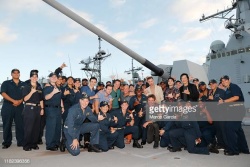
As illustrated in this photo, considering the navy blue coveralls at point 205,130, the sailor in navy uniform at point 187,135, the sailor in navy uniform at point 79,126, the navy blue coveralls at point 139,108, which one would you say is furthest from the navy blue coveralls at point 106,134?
A: the navy blue coveralls at point 205,130

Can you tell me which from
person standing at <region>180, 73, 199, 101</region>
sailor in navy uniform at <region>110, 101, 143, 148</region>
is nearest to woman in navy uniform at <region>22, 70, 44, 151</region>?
sailor in navy uniform at <region>110, 101, 143, 148</region>

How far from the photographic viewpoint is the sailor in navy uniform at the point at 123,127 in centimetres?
533

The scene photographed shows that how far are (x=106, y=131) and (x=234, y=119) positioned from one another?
2620 mm

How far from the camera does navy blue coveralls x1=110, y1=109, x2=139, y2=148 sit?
17.4 ft

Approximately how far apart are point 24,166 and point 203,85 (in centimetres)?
471

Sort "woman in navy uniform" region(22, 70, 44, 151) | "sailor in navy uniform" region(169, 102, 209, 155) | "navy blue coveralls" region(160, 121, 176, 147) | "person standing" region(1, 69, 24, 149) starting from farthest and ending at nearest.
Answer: "person standing" region(1, 69, 24, 149), "navy blue coveralls" region(160, 121, 176, 147), "woman in navy uniform" region(22, 70, 44, 151), "sailor in navy uniform" region(169, 102, 209, 155)

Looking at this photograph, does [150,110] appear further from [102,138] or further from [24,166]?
[24,166]

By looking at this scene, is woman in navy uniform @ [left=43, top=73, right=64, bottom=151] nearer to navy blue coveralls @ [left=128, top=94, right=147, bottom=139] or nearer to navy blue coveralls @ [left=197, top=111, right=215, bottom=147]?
navy blue coveralls @ [left=128, top=94, right=147, bottom=139]

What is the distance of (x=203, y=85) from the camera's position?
20.6ft

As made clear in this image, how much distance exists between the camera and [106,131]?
16.7ft

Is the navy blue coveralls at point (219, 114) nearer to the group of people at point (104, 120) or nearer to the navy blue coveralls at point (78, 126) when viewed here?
the group of people at point (104, 120)

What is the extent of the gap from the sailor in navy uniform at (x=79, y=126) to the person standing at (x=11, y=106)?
5.07ft

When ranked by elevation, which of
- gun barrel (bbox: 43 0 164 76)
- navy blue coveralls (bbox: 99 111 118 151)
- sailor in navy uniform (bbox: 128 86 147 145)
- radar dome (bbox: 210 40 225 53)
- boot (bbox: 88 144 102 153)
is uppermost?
radar dome (bbox: 210 40 225 53)

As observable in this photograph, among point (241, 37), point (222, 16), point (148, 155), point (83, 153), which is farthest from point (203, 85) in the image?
point (222, 16)
